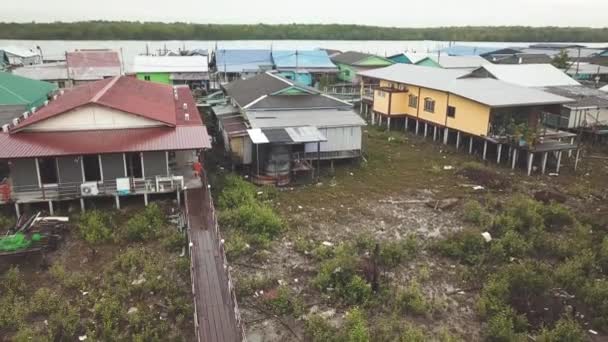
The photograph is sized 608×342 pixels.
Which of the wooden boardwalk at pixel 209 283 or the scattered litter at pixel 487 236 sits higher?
the wooden boardwalk at pixel 209 283

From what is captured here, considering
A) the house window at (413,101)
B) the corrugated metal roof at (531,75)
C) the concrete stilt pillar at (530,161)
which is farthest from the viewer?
the corrugated metal roof at (531,75)

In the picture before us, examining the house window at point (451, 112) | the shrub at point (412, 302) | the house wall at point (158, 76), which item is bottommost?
the shrub at point (412, 302)

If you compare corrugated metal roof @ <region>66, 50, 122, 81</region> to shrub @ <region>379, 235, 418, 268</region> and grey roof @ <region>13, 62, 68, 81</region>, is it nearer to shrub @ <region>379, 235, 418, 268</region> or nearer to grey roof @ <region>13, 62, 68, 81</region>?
grey roof @ <region>13, 62, 68, 81</region>

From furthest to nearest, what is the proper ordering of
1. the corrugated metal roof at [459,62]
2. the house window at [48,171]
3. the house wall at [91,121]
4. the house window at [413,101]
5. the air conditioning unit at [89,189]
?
the corrugated metal roof at [459,62] → the house window at [413,101] → the house wall at [91,121] → the house window at [48,171] → the air conditioning unit at [89,189]

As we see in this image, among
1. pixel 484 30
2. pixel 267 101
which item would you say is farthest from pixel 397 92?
pixel 484 30

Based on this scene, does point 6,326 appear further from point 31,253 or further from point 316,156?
point 316,156

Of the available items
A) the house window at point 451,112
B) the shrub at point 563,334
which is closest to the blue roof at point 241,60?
the house window at point 451,112

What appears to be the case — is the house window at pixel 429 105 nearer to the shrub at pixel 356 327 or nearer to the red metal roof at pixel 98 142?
the red metal roof at pixel 98 142
